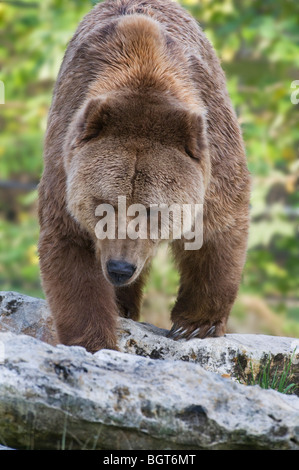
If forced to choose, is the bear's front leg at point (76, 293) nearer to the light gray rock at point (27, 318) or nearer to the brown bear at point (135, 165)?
the brown bear at point (135, 165)

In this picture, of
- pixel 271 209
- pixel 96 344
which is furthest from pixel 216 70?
pixel 271 209

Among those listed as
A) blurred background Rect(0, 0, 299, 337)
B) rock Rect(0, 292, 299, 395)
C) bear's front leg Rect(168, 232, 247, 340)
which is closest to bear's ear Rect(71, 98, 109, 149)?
bear's front leg Rect(168, 232, 247, 340)

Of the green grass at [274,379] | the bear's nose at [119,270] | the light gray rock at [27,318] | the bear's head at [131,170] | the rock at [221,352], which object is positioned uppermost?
the bear's head at [131,170]

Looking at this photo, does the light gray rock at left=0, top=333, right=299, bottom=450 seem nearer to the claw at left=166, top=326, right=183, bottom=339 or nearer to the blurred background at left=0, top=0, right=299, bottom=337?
the claw at left=166, top=326, right=183, bottom=339

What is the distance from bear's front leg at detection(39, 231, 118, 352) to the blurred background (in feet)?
14.1

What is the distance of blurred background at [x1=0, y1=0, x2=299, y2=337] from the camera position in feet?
30.5

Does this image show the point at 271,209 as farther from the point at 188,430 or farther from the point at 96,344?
the point at 188,430

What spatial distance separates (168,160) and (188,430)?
152 cm

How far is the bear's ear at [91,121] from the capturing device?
11.8 feet

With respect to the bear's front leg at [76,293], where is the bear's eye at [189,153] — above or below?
above

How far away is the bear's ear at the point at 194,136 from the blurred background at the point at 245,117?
4684 millimetres

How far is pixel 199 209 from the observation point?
4.00 meters

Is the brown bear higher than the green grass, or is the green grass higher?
the brown bear

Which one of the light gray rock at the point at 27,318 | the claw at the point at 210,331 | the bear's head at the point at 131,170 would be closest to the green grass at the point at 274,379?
the claw at the point at 210,331
